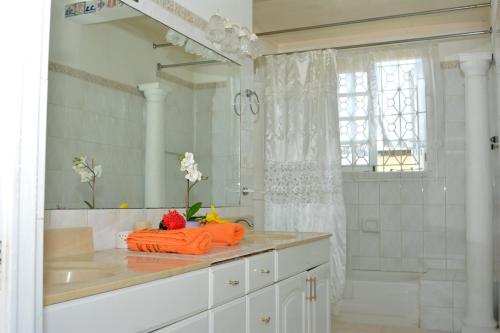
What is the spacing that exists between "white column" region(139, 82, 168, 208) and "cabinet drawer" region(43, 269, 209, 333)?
0.83 m

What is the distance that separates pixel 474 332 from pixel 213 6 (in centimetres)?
276

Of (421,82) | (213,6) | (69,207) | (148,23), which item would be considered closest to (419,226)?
(421,82)

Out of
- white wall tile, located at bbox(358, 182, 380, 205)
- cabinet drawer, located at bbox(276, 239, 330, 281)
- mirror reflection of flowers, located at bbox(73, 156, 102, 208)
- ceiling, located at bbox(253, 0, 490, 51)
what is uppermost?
ceiling, located at bbox(253, 0, 490, 51)

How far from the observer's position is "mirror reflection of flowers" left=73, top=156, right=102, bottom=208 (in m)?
1.93

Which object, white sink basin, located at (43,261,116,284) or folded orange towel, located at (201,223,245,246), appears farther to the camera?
folded orange towel, located at (201,223,245,246)

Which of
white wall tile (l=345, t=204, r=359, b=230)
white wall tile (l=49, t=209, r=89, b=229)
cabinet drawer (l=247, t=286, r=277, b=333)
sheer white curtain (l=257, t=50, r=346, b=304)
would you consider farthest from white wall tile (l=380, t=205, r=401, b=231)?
white wall tile (l=49, t=209, r=89, b=229)

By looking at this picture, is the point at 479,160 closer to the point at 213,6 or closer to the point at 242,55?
the point at 242,55

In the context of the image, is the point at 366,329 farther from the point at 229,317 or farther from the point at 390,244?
the point at 229,317

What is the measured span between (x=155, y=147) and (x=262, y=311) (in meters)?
0.91

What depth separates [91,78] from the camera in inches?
79.8

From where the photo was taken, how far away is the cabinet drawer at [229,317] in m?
1.66

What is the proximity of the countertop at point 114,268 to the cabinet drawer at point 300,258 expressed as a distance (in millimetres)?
209

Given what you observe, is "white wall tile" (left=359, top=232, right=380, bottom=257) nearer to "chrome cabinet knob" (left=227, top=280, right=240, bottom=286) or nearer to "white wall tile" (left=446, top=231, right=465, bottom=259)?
"white wall tile" (left=446, top=231, right=465, bottom=259)

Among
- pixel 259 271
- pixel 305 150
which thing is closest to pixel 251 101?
pixel 305 150
